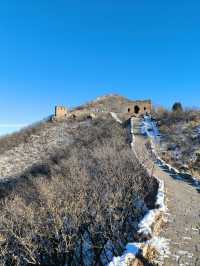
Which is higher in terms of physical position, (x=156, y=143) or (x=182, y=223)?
(x=156, y=143)

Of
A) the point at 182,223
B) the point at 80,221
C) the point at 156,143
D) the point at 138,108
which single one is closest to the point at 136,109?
the point at 138,108

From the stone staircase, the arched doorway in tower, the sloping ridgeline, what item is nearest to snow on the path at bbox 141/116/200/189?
the stone staircase

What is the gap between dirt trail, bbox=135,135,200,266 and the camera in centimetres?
884

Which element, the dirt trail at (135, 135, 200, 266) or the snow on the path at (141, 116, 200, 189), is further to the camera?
the snow on the path at (141, 116, 200, 189)

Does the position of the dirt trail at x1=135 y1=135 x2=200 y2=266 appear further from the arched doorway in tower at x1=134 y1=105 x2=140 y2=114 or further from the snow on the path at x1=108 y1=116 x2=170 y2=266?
the arched doorway in tower at x1=134 y1=105 x2=140 y2=114

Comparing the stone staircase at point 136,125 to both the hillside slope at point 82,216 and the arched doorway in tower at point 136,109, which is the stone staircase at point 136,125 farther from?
the hillside slope at point 82,216

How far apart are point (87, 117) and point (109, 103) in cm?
1029

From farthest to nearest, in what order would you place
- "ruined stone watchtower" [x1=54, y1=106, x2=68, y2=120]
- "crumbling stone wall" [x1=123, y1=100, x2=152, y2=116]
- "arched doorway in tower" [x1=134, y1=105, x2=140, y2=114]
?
"arched doorway in tower" [x1=134, y1=105, x2=140, y2=114], "ruined stone watchtower" [x1=54, y1=106, x2=68, y2=120], "crumbling stone wall" [x1=123, y1=100, x2=152, y2=116]

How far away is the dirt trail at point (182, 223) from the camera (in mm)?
8836

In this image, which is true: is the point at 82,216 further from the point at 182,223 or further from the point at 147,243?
the point at 147,243

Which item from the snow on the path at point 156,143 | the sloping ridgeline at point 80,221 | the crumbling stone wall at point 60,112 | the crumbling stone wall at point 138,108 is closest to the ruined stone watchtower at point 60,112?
the crumbling stone wall at point 60,112

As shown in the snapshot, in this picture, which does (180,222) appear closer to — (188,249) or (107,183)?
(188,249)

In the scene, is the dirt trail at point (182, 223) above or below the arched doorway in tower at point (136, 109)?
below

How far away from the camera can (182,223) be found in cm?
1135
